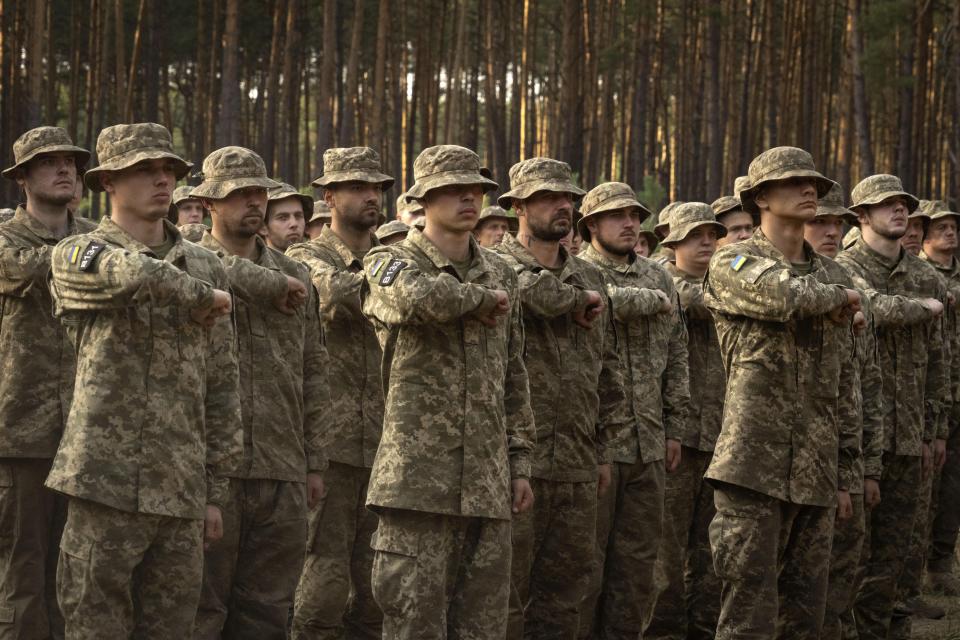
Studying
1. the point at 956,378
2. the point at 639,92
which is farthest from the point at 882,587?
the point at 639,92

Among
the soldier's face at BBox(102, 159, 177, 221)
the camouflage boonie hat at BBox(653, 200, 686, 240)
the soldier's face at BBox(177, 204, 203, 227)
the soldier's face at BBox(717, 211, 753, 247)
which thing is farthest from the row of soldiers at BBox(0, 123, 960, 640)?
the soldier's face at BBox(177, 204, 203, 227)

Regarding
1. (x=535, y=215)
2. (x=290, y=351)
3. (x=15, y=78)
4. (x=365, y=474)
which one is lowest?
(x=365, y=474)

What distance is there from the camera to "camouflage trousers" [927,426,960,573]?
404 inches

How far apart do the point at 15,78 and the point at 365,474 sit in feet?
61.0

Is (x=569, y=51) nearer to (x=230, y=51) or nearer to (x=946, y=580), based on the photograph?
(x=230, y=51)

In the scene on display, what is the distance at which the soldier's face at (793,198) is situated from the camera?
6.45m

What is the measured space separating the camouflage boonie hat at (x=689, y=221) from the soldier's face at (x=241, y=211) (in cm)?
320

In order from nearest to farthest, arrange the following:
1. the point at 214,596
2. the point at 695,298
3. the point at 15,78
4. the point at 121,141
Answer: the point at 121,141
the point at 214,596
the point at 695,298
the point at 15,78

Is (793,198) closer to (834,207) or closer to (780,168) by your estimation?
(780,168)

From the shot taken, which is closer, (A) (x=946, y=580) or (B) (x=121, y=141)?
(B) (x=121, y=141)

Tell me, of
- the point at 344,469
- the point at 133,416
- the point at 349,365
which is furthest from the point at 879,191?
the point at 133,416

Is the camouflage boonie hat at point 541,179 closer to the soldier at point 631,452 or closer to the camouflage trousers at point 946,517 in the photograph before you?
the soldier at point 631,452

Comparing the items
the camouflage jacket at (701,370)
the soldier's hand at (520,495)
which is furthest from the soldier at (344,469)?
the camouflage jacket at (701,370)

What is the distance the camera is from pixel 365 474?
7121 mm
